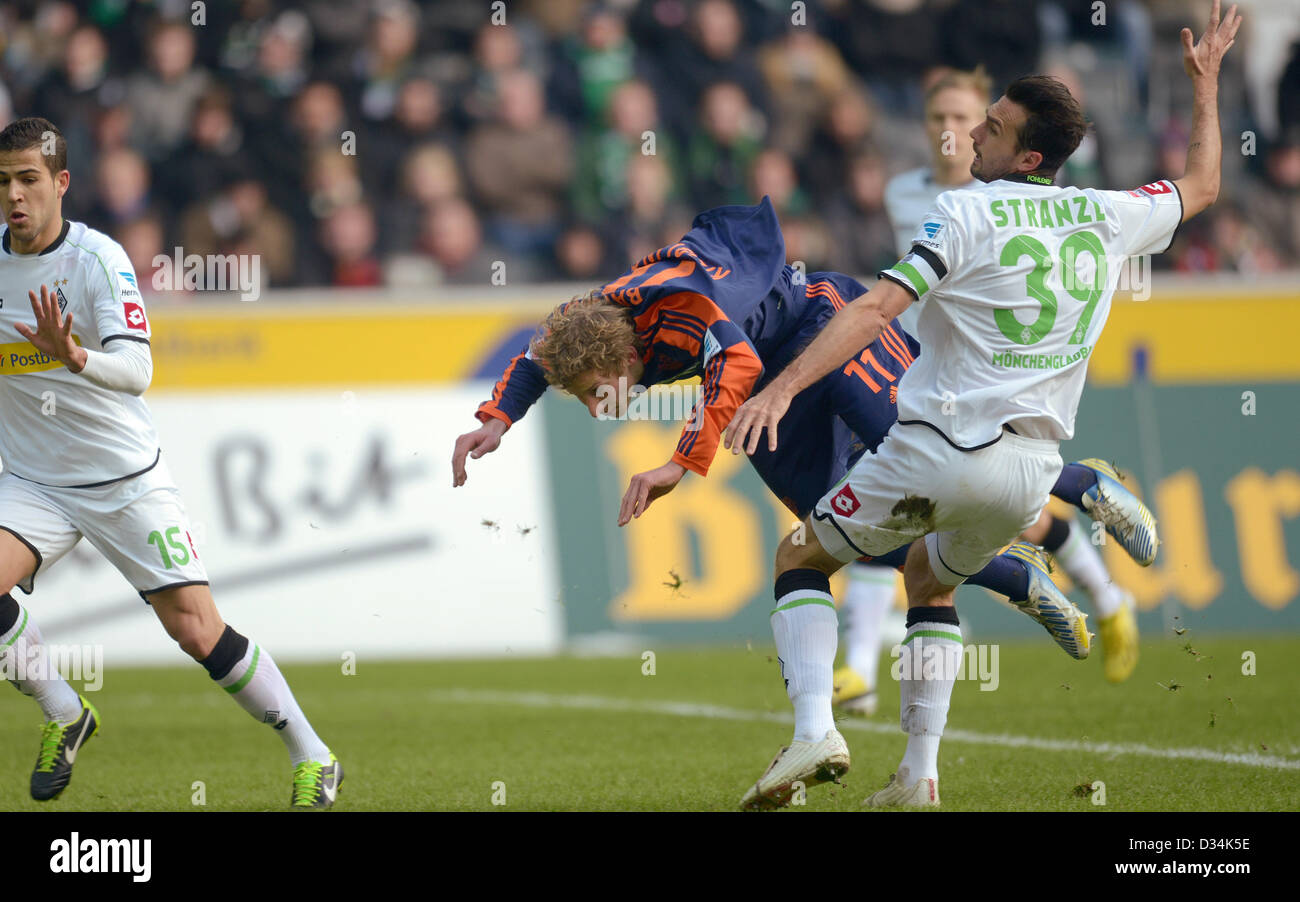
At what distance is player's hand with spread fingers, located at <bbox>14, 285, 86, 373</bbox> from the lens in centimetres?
498

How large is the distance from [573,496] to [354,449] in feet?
4.87

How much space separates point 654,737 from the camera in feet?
24.1

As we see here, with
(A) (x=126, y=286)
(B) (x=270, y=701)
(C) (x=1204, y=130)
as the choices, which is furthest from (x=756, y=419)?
(A) (x=126, y=286)

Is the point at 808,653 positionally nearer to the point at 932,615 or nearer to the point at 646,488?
the point at 932,615

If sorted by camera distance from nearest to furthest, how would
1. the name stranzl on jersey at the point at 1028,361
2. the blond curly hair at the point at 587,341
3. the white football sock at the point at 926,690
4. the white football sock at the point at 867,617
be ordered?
the name stranzl on jersey at the point at 1028,361, the blond curly hair at the point at 587,341, the white football sock at the point at 926,690, the white football sock at the point at 867,617

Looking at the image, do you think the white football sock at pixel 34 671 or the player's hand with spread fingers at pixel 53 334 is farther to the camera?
the white football sock at pixel 34 671

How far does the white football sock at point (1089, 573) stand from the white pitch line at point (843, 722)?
0.79m

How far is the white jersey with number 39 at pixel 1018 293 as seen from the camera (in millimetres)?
4762

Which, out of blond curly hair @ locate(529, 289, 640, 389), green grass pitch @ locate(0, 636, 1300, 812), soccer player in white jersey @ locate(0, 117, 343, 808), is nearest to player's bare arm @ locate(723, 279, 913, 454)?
blond curly hair @ locate(529, 289, 640, 389)

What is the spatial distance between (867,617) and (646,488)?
3.69 metres

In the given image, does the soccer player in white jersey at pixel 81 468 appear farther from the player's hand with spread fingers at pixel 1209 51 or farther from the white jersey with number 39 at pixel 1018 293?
the player's hand with spread fingers at pixel 1209 51

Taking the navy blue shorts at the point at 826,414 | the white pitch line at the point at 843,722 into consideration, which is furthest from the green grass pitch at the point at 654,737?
the navy blue shorts at the point at 826,414

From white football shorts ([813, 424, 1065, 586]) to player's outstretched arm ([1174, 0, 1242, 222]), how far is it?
0.88m

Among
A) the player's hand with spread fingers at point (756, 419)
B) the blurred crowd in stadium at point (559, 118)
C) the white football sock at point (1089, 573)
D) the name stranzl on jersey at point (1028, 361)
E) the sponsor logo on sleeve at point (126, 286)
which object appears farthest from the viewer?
the blurred crowd in stadium at point (559, 118)
